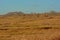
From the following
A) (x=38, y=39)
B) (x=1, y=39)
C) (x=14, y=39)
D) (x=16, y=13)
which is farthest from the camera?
(x=16, y=13)

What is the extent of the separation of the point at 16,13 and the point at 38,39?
65.7 meters

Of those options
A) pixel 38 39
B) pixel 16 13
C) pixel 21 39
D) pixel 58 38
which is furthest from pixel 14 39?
pixel 16 13

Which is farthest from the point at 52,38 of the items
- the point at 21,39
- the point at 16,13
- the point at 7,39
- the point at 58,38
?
the point at 16,13

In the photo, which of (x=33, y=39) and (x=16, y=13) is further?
(x=16, y=13)

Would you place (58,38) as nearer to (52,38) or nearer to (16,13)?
(52,38)

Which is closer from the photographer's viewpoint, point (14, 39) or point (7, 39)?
point (14, 39)

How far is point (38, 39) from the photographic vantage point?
15836mm

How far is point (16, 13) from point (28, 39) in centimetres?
6494

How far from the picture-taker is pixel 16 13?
266 ft

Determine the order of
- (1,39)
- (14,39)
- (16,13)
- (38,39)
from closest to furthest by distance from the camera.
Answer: (38,39) → (14,39) → (1,39) → (16,13)

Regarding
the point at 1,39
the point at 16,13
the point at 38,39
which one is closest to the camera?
the point at 38,39

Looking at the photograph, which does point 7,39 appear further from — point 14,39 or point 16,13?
point 16,13

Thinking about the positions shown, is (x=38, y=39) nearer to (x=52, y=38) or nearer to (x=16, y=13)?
(x=52, y=38)

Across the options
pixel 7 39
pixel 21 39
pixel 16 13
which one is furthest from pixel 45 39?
pixel 16 13
